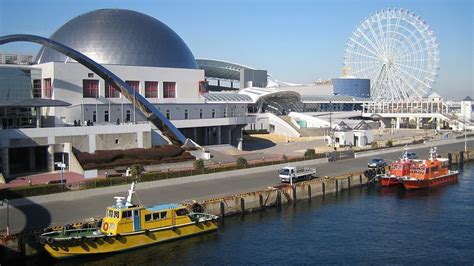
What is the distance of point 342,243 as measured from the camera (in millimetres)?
34688

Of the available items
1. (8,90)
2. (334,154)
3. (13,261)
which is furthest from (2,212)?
(334,154)

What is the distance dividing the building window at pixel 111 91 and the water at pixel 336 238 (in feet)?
97.3

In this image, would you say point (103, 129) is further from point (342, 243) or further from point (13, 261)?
point (342, 243)

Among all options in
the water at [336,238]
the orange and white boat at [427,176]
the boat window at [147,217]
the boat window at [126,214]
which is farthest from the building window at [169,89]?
the boat window at [126,214]

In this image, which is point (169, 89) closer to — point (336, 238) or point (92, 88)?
point (92, 88)

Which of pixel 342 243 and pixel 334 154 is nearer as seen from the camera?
pixel 342 243

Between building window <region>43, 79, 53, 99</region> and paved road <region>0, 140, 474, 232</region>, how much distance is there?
80.2 ft

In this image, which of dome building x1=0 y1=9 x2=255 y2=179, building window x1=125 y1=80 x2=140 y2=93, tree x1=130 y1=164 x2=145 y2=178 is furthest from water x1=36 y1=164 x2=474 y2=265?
building window x1=125 y1=80 x2=140 y2=93

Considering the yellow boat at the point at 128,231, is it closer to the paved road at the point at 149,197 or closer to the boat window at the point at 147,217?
the boat window at the point at 147,217

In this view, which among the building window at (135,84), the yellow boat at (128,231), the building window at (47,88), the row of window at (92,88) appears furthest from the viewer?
the building window at (135,84)

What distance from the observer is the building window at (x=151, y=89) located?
7069 centimetres

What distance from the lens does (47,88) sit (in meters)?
62.8

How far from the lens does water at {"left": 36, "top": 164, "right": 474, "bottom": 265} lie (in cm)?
3184

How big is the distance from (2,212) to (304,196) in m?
24.5
